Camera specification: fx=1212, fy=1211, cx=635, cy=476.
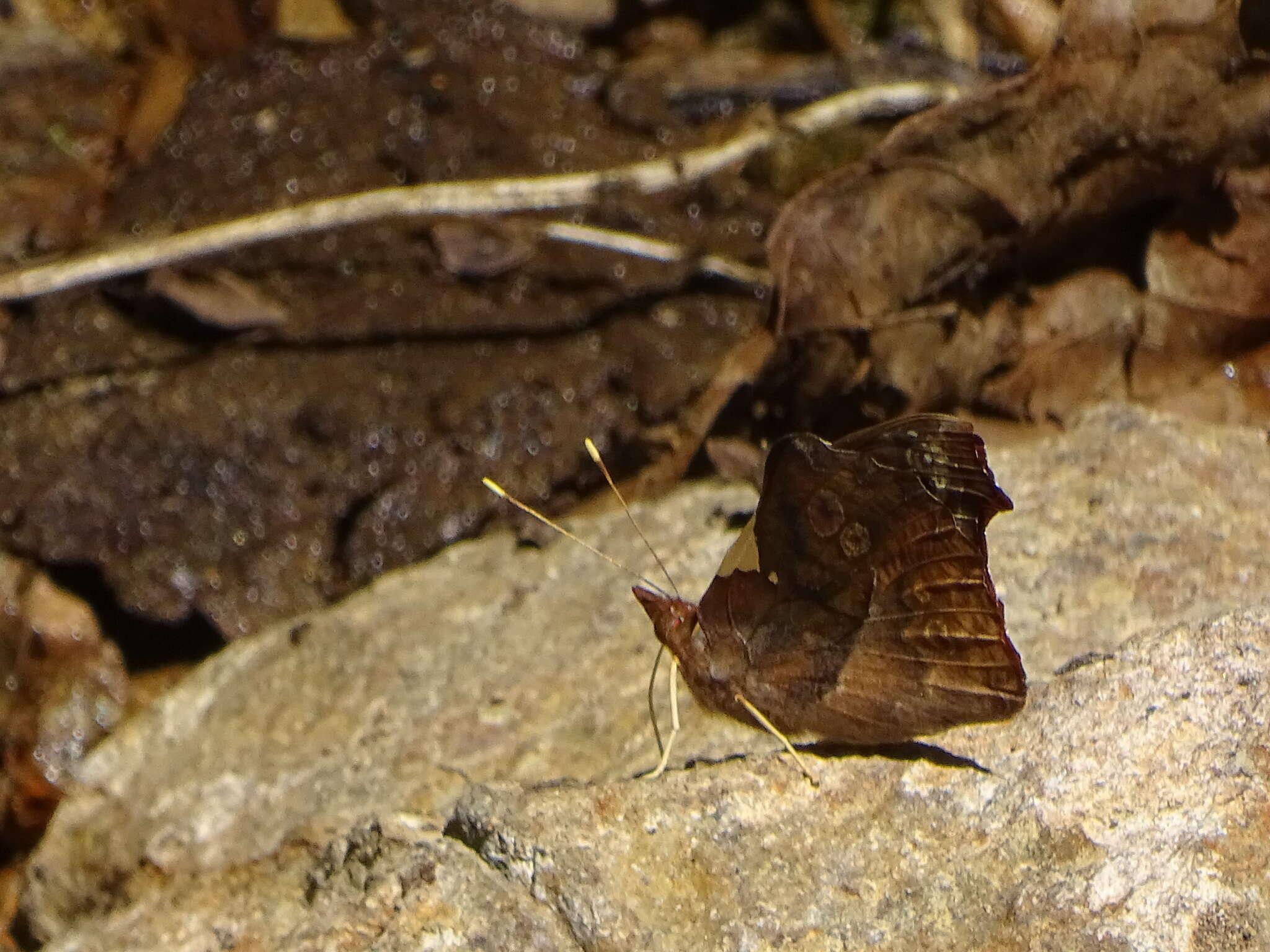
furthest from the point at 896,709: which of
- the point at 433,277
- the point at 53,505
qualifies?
the point at 53,505

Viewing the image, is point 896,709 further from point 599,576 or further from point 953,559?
point 599,576

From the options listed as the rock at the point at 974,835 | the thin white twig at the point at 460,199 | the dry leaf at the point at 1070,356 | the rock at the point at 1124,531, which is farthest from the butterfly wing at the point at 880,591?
the thin white twig at the point at 460,199

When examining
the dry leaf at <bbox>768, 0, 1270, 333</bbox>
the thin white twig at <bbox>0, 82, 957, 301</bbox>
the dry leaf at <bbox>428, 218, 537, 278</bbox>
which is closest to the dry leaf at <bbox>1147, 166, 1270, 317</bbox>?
the dry leaf at <bbox>768, 0, 1270, 333</bbox>

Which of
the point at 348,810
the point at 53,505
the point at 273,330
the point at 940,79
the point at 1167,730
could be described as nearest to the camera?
the point at 1167,730

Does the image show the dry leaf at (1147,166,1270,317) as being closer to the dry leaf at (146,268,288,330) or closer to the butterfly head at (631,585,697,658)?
the butterfly head at (631,585,697,658)

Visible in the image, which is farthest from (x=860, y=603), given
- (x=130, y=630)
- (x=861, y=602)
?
(x=130, y=630)

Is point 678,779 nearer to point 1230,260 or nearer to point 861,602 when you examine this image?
point 861,602
